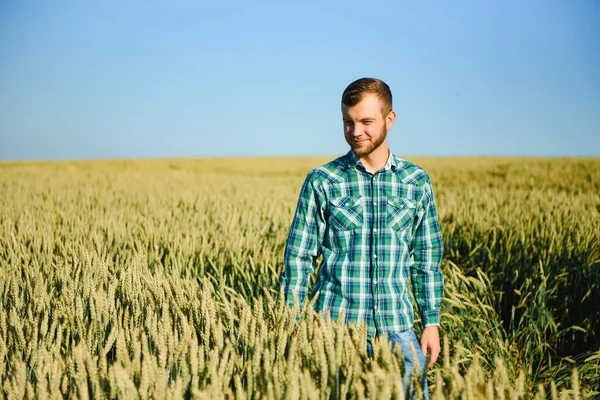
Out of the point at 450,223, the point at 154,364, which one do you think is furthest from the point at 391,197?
the point at 450,223

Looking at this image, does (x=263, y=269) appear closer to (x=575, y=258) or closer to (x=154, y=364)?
(x=154, y=364)

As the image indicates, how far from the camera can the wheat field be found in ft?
3.25

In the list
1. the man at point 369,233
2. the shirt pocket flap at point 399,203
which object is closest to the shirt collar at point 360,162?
the man at point 369,233

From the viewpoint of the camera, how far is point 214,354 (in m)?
1.03

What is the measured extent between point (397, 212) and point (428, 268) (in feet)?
0.83

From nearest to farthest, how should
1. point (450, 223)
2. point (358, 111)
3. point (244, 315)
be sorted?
1. point (244, 315)
2. point (358, 111)
3. point (450, 223)

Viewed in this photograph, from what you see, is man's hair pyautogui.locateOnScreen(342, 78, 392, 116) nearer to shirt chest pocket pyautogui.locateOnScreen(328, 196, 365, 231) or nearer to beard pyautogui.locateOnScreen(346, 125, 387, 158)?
beard pyautogui.locateOnScreen(346, 125, 387, 158)

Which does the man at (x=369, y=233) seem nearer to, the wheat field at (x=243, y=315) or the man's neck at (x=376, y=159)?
the man's neck at (x=376, y=159)

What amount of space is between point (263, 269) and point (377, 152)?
137cm

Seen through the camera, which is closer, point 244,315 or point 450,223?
point 244,315

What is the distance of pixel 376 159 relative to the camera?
171cm

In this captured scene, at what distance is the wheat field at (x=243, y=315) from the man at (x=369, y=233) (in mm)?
282

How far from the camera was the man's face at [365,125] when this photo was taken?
1604 mm

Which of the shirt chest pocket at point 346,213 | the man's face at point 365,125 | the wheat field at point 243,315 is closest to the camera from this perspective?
the wheat field at point 243,315
